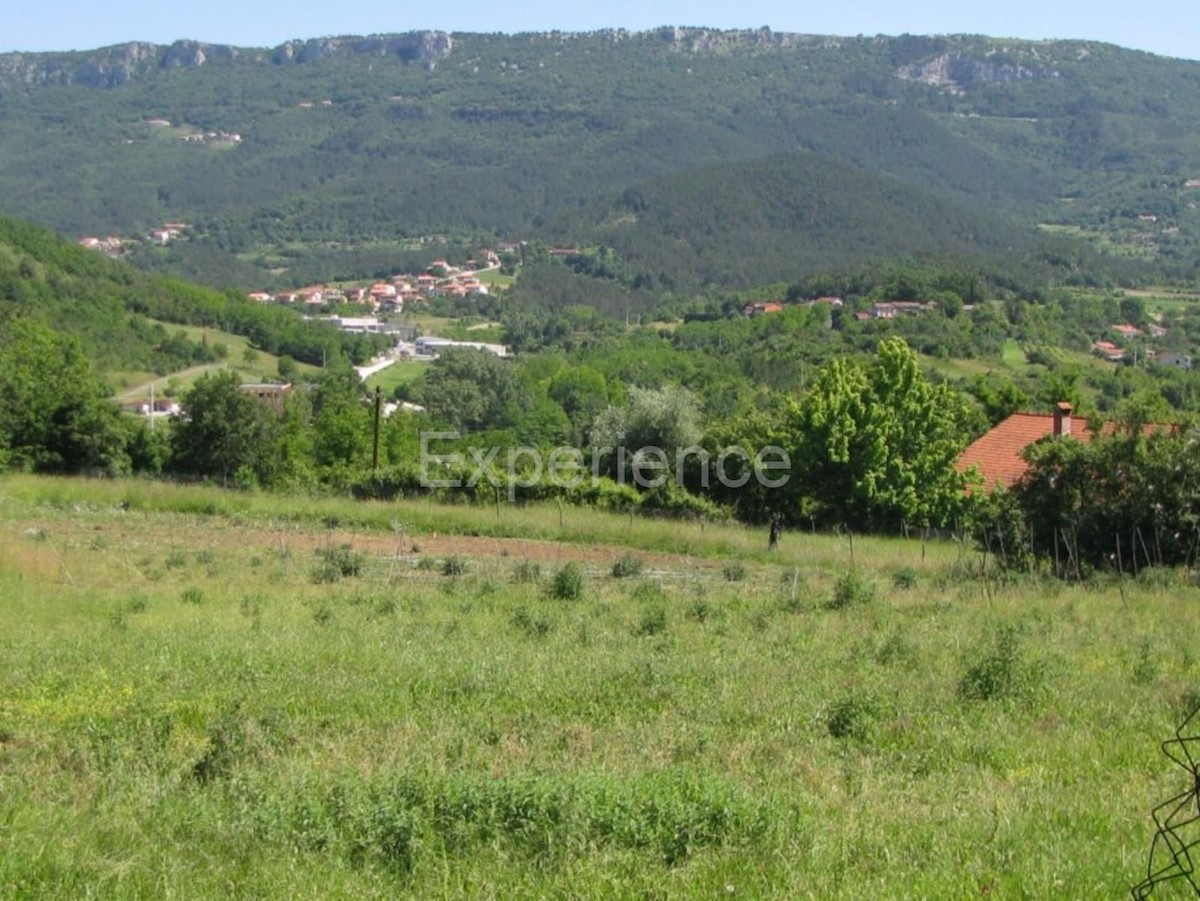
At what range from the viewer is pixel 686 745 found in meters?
8.98

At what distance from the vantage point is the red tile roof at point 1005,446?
1523 inches

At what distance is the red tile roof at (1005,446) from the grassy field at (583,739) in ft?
62.8

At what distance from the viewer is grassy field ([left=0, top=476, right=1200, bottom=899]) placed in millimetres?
6297

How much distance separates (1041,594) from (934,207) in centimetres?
15313

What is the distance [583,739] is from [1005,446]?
33.1 metres

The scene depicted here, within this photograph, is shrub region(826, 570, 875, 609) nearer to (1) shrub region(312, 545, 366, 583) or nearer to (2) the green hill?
(1) shrub region(312, 545, 366, 583)

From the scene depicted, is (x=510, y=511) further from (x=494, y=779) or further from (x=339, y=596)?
(x=494, y=779)

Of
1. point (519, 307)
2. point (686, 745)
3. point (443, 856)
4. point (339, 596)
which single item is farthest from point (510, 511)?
point (519, 307)

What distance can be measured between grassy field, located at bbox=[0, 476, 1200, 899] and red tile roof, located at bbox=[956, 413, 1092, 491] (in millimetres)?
19144

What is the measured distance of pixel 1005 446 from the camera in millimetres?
39781

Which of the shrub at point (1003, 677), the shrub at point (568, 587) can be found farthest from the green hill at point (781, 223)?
the shrub at point (1003, 677)

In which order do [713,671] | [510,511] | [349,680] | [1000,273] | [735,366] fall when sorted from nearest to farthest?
[349,680], [713,671], [510,511], [735,366], [1000,273]

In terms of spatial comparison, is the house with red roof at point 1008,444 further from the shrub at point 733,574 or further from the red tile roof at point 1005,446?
the shrub at point 733,574

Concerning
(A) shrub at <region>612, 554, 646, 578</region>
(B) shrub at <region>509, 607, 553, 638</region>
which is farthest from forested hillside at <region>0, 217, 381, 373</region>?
(B) shrub at <region>509, 607, 553, 638</region>
